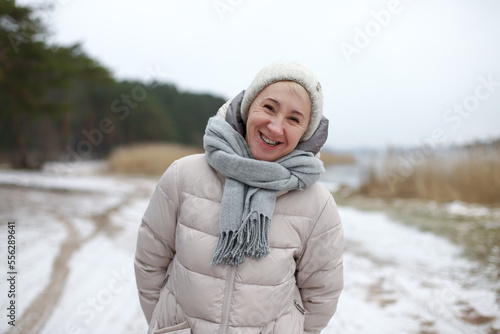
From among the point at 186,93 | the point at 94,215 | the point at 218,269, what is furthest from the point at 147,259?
the point at 186,93

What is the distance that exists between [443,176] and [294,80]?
28.5ft

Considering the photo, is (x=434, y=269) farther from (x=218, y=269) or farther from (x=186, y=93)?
(x=186, y=93)

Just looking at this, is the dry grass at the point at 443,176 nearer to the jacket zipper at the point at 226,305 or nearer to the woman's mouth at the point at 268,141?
the woman's mouth at the point at 268,141

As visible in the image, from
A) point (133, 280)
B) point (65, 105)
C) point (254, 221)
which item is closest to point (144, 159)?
point (65, 105)

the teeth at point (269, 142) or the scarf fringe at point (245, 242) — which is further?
the teeth at point (269, 142)

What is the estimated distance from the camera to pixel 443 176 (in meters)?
8.62

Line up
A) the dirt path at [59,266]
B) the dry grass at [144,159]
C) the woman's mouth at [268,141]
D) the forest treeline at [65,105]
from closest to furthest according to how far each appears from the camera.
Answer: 1. the woman's mouth at [268,141]
2. the dirt path at [59,266]
3. the forest treeline at [65,105]
4. the dry grass at [144,159]

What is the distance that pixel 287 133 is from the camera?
1409mm

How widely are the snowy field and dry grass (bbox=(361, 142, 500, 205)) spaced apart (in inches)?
118

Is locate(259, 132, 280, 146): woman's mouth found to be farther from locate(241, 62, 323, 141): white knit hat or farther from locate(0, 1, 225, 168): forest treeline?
locate(0, 1, 225, 168): forest treeline

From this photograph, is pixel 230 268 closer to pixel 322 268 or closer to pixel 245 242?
pixel 245 242

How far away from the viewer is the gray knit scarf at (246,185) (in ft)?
4.42

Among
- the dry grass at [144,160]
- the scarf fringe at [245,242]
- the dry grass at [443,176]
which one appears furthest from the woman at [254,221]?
the dry grass at [144,160]

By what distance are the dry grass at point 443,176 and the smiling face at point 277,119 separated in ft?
25.7
